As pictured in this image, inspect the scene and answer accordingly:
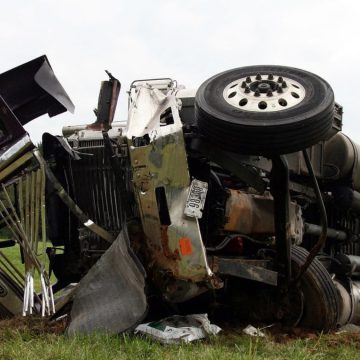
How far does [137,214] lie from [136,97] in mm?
774

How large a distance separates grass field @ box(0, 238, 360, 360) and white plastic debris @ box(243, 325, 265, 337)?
0.05 meters

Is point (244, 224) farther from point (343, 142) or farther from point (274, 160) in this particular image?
point (343, 142)

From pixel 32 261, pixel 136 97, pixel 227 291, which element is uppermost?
pixel 136 97

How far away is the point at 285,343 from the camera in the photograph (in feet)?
12.8

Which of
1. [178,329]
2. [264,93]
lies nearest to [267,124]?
[264,93]

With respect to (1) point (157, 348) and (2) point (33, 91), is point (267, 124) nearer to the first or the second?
(1) point (157, 348)

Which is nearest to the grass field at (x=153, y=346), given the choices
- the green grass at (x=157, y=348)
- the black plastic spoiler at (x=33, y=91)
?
the green grass at (x=157, y=348)

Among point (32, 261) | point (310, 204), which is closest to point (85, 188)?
point (32, 261)

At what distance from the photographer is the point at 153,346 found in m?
3.51

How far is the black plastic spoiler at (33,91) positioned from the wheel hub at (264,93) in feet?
4.44

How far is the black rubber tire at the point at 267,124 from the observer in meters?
3.71

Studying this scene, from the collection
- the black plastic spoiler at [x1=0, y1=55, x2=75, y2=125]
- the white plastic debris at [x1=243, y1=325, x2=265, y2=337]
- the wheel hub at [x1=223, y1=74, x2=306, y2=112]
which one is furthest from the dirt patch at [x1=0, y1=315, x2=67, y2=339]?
the wheel hub at [x1=223, y1=74, x2=306, y2=112]

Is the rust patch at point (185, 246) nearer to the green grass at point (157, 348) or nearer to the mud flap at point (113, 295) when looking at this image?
the mud flap at point (113, 295)

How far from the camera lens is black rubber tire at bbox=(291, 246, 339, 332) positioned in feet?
14.3
